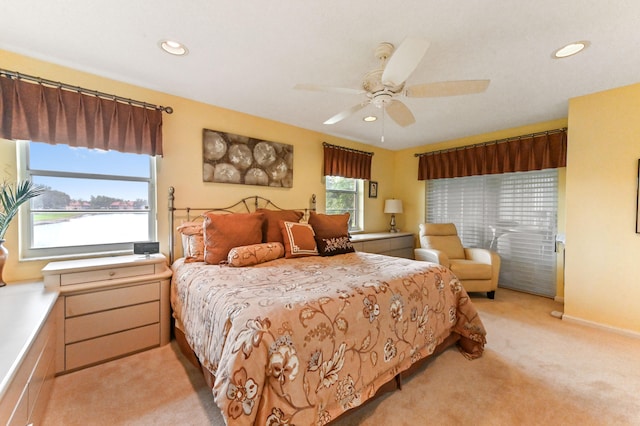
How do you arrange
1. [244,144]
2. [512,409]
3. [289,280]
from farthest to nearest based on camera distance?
[244,144]
[289,280]
[512,409]

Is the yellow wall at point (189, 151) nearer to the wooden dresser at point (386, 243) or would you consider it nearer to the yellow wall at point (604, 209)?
the wooden dresser at point (386, 243)

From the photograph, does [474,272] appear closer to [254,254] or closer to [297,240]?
[297,240]

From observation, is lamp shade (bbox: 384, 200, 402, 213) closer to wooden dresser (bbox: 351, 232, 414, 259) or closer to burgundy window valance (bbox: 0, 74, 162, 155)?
wooden dresser (bbox: 351, 232, 414, 259)

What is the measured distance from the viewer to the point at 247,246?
242cm

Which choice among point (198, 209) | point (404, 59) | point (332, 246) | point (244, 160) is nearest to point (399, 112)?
point (404, 59)

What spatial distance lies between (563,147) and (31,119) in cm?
554

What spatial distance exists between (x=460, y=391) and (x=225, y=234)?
2.18 metres

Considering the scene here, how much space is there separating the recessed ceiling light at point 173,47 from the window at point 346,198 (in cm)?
260

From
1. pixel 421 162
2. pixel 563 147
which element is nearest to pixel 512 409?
pixel 563 147

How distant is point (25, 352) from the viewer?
3.71 ft

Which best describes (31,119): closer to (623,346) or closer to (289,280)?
(289,280)

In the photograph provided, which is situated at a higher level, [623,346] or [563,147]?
[563,147]

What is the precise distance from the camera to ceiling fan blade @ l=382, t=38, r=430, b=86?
139cm

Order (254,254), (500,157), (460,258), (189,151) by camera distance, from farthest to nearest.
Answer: (460,258)
(500,157)
(189,151)
(254,254)
